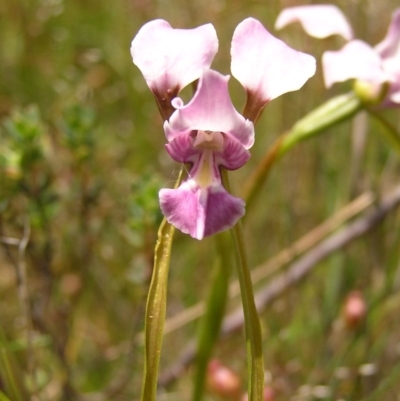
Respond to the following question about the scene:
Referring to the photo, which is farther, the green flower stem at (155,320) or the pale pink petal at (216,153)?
the pale pink petal at (216,153)

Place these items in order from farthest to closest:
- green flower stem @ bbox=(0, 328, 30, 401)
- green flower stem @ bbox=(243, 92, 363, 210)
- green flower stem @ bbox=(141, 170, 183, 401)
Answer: green flower stem @ bbox=(243, 92, 363, 210)
green flower stem @ bbox=(0, 328, 30, 401)
green flower stem @ bbox=(141, 170, 183, 401)

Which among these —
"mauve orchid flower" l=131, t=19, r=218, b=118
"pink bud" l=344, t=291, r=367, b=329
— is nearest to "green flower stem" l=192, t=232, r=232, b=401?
"mauve orchid flower" l=131, t=19, r=218, b=118

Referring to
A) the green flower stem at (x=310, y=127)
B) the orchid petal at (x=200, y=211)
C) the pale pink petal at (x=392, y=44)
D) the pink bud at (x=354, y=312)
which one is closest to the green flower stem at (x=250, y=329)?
the orchid petal at (x=200, y=211)

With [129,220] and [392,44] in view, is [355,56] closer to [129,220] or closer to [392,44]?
[392,44]

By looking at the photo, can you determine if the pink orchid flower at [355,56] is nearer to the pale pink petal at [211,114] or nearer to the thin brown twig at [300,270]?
the pale pink petal at [211,114]

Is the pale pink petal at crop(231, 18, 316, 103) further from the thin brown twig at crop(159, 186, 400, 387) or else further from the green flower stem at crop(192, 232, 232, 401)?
the thin brown twig at crop(159, 186, 400, 387)

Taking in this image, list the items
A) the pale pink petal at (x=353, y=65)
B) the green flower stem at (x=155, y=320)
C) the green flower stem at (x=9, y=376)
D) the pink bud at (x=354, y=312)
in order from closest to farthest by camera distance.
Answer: the green flower stem at (x=155, y=320)
the green flower stem at (x=9, y=376)
the pale pink petal at (x=353, y=65)
the pink bud at (x=354, y=312)

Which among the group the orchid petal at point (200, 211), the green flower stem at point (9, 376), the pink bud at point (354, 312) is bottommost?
the green flower stem at point (9, 376)

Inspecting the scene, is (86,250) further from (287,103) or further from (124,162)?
(287,103)
